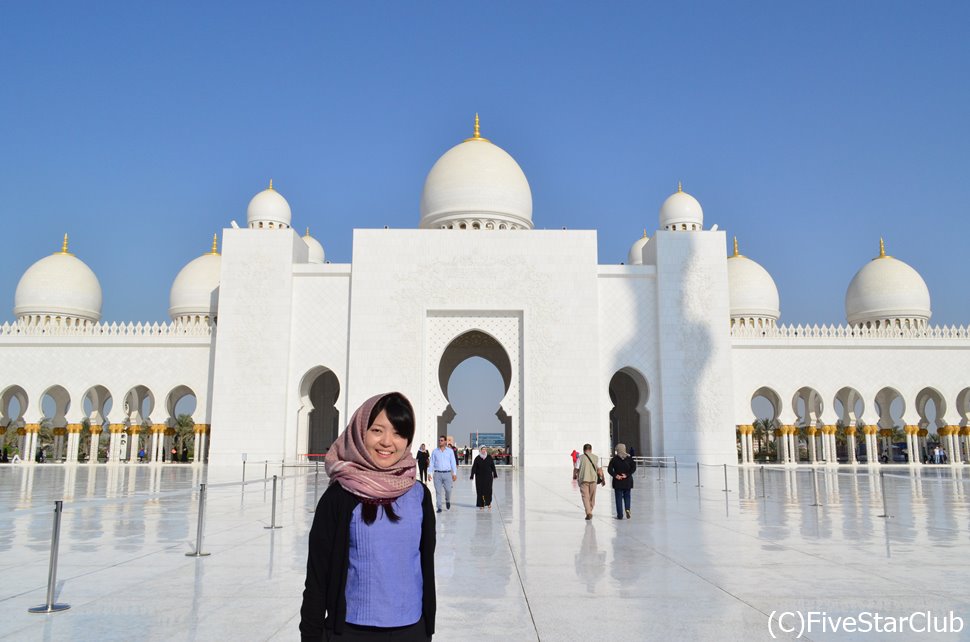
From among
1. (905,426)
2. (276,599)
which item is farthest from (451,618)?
(905,426)

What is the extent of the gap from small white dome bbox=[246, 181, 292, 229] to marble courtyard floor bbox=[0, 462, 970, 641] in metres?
17.7

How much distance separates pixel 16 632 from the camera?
3359 mm

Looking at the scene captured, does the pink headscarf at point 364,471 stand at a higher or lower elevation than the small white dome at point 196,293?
lower

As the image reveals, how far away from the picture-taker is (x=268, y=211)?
2561cm

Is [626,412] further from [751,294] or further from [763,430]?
[763,430]

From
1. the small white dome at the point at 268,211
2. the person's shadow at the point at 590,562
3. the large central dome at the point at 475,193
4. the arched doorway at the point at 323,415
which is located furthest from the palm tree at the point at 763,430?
the person's shadow at the point at 590,562

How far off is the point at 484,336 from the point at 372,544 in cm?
2431

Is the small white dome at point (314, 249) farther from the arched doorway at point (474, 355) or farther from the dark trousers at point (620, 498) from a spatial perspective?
the dark trousers at point (620, 498)

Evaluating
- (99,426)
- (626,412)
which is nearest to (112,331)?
(99,426)

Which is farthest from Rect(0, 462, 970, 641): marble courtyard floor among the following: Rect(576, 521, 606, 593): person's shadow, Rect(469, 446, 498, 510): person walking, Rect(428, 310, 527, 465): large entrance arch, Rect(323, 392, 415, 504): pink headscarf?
Rect(428, 310, 527, 465): large entrance arch

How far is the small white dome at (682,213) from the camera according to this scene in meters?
26.5

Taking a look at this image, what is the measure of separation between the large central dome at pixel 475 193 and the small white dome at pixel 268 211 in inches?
185

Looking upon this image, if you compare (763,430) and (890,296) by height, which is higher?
(890,296)

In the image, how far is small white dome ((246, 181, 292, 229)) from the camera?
25594 mm
